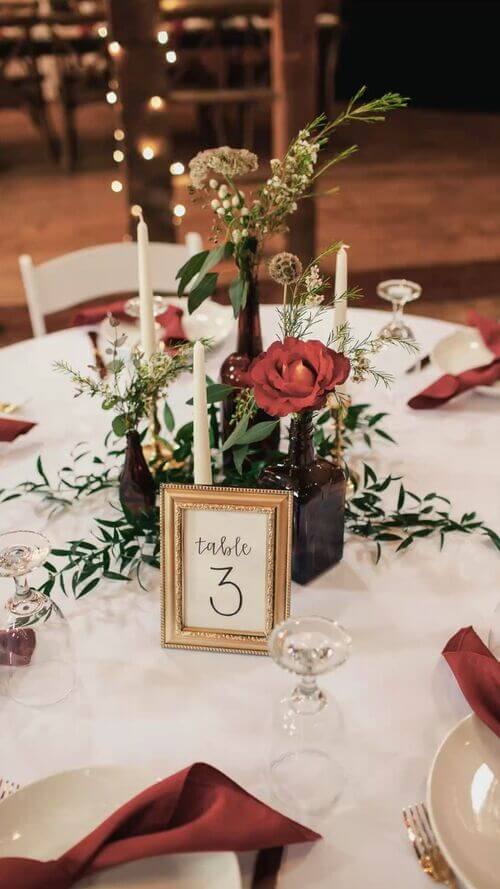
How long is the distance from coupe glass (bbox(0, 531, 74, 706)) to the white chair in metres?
1.21

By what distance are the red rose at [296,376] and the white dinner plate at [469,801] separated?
40cm

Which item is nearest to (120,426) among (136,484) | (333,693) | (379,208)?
(136,484)

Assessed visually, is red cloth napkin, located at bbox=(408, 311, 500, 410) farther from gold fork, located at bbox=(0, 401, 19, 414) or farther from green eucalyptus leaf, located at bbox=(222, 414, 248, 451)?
gold fork, located at bbox=(0, 401, 19, 414)

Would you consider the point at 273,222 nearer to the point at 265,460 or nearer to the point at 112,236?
the point at 265,460

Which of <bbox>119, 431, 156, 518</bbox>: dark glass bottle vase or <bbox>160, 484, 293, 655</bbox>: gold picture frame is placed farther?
<bbox>119, 431, 156, 518</bbox>: dark glass bottle vase

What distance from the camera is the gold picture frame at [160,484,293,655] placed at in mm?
1139

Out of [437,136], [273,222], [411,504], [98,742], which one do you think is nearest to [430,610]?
[411,504]

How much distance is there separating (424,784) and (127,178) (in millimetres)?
2982

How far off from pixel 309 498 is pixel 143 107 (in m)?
2.58

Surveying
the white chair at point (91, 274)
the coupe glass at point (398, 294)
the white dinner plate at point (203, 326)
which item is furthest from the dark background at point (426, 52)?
the coupe glass at point (398, 294)

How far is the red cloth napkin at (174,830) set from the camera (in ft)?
2.93

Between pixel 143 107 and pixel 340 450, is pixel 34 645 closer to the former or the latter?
pixel 340 450

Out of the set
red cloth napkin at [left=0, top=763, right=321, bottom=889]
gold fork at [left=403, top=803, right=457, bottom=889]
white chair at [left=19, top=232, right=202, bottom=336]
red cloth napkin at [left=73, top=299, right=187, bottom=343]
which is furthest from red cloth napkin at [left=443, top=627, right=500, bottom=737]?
white chair at [left=19, top=232, right=202, bottom=336]

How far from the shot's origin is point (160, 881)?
0.92 meters
